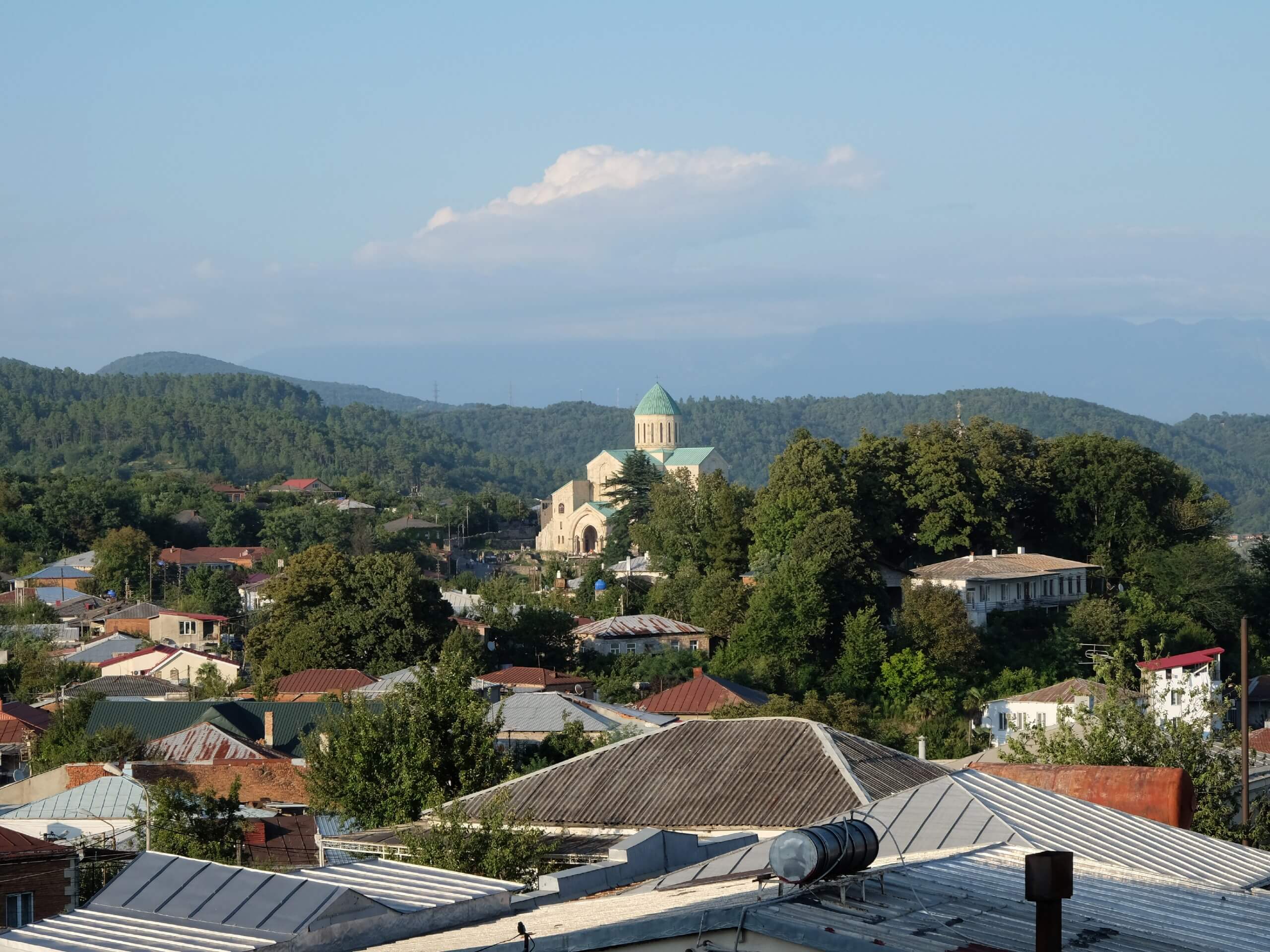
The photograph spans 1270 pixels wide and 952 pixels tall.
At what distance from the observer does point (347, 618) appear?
4031cm

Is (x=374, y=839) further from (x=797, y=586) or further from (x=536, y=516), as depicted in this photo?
(x=536, y=516)

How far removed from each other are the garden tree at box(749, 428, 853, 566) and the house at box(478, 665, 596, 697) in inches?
287

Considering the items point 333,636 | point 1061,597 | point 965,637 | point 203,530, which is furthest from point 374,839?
point 203,530

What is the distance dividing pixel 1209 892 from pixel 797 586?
33.3 m

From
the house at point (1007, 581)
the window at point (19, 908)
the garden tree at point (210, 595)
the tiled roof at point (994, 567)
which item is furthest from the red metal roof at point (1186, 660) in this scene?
the garden tree at point (210, 595)

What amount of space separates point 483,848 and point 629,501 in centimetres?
5439

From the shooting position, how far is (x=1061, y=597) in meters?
46.3

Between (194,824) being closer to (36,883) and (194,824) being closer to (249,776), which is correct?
(36,883)

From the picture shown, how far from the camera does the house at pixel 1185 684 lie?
24.1 meters

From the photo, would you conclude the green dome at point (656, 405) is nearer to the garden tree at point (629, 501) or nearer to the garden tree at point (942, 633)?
the garden tree at point (629, 501)

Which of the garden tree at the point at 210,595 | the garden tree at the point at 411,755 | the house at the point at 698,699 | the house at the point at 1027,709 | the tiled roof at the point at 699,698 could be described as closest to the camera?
the garden tree at the point at 411,755

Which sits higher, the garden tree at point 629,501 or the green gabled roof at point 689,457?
the green gabled roof at point 689,457

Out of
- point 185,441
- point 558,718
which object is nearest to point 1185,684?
point 558,718

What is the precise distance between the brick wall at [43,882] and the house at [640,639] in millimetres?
29425
